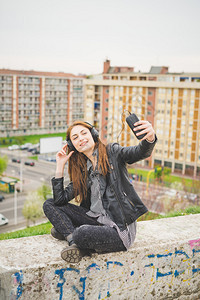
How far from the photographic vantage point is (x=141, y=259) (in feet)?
9.89

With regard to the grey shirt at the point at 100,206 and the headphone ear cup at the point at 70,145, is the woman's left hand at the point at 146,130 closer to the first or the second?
the grey shirt at the point at 100,206

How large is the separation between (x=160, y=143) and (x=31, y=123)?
105ft

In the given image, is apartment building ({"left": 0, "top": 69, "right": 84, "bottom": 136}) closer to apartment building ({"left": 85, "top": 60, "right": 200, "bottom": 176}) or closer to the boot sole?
apartment building ({"left": 85, "top": 60, "right": 200, "bottom": 176})

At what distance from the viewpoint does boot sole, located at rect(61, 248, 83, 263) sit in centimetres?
268

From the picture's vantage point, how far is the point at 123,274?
9.75 feet

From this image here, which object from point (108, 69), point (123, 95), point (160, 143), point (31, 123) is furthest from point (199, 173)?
point (31, 123)

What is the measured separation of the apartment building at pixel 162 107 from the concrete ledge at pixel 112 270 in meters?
35.6

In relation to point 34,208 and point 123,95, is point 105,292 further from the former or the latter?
point 123,95

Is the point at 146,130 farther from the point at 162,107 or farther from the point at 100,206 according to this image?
the point at 162,107

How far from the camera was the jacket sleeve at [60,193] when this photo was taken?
9.83 feet

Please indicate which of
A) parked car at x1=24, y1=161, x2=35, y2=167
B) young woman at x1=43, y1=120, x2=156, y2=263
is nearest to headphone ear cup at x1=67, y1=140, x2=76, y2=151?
young woman at x1=43, y1=120, x2=156, y2=263

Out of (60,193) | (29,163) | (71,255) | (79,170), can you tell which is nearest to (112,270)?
(71,255)

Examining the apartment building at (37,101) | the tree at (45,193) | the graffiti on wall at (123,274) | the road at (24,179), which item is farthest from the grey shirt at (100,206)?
the apartment building at (37,101)

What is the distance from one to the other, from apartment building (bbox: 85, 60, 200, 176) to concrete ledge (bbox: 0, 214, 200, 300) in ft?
117
